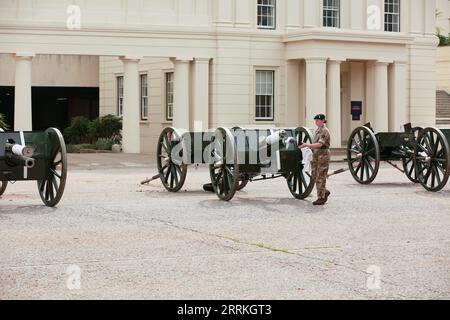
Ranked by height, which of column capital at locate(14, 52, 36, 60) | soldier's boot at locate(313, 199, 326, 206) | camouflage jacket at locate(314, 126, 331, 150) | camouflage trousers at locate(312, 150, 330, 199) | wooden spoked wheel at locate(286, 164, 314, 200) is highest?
column capital at locate(14, 52, 36, 60)

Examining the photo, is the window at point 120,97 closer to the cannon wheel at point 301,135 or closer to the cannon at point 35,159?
the cannon wheel at point 301,135

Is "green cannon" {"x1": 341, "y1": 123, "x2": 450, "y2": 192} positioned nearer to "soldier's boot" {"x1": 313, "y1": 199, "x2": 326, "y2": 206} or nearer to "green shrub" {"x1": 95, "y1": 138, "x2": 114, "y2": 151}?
"soldier's boot" {"x1": 313, "y1": 199, "x2": 326, "y2": 206}

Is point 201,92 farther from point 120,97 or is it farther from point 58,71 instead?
point 58,71

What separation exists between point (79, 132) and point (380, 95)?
11397 millimetres

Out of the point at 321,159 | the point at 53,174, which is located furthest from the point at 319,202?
the point at 53,174

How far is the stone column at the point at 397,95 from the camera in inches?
1436

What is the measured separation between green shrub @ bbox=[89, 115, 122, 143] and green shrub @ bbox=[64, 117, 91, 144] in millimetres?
1020

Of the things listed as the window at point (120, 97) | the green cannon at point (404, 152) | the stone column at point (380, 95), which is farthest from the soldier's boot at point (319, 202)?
the window at point (120, 97)

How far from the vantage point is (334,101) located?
34656mm

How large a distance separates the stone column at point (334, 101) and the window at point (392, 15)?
4041 mm

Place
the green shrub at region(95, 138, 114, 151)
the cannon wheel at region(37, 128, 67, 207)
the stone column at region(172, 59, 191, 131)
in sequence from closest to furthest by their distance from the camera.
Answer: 1. the cannon wheel at region(37, 128, 67, 207)
2. the stone column at region(172, 59, 191, 131)
3. the green shrub at region(95, 138, 114, 151)

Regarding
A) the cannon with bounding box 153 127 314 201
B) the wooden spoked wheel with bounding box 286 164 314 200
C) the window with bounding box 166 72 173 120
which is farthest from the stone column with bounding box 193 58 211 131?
the wooden spoked wheel with bounding box 286 164 314 200

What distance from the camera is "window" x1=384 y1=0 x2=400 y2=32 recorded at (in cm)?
3769

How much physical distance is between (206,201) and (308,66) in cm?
1821
